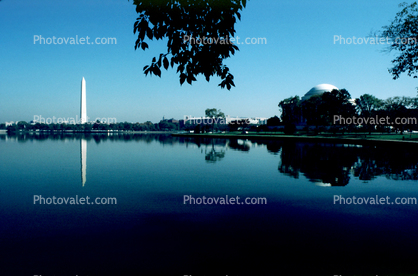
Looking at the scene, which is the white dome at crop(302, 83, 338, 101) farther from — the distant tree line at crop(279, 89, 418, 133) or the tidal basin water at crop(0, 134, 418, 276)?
the tidal basin water at crop(0, 134, 418, 276)

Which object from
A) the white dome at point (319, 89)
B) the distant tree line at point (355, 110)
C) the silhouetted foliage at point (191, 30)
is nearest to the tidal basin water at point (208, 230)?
the silhouetted foliage at point (191, 30)

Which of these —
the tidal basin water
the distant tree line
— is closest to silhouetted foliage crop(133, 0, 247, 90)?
the tidal basin water

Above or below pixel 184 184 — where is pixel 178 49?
above

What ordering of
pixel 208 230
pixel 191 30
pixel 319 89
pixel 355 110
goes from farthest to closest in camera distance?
pixel 319 89 → pixel 355 110 → pixel 208 230 → pixel 191 30

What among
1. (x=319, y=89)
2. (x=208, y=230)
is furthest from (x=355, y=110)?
(x=208, y=230)

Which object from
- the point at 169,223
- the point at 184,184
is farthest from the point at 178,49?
the point at 184,184

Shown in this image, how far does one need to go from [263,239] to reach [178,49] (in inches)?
182

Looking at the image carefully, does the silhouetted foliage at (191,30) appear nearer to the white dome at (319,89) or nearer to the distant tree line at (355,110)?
the distant tree line at (355,110)

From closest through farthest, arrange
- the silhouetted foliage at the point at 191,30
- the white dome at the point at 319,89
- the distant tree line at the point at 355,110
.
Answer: the silhouetted foliage at the point at 191,30
the distant tree line at the point at 355,110
the white dome at the point at 319,89

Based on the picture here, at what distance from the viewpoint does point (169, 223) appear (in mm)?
8219

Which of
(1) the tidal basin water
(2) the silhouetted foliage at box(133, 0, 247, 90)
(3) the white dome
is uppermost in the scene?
(3) the white dome

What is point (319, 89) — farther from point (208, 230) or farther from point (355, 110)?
point (208, 230)

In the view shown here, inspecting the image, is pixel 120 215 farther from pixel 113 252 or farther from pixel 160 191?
pixel 160 191

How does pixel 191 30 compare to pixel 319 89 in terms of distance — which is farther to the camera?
pixel 319 89
